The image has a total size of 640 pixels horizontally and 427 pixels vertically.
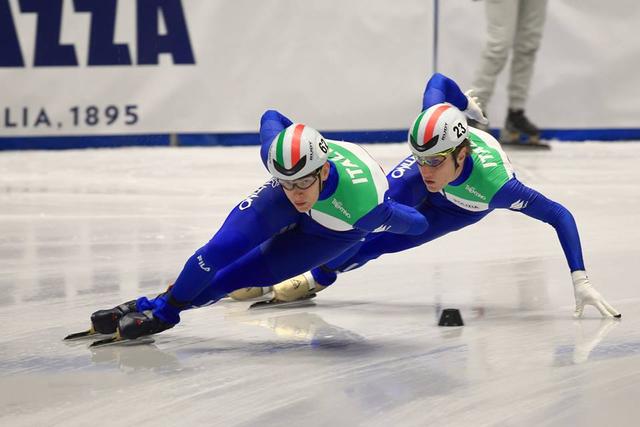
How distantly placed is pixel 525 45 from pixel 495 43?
0.32m

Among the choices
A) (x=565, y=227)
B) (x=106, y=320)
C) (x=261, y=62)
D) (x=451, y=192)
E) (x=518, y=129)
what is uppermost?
(x=261, y=62)

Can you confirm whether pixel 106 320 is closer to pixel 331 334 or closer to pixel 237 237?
pixel 237 237

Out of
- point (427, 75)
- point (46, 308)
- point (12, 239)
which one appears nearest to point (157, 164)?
point (427, 75)

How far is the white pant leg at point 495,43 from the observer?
10727mm

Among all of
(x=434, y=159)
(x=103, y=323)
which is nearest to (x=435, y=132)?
(x=434, y=159)

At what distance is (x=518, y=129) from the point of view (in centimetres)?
1106

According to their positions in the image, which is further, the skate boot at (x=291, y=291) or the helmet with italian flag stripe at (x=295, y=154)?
the skate boot at (x=291, y=291)

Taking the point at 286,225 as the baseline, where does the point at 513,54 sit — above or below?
above

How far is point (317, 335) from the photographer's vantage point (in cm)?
494

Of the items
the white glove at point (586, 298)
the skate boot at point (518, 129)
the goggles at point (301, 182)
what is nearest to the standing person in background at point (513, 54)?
the skate boot at point (518, 129)

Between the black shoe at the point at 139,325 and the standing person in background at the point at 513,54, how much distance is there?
6.35 metres

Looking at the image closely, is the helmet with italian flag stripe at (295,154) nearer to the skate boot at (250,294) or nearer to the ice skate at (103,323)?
the ice skate at (103,323)

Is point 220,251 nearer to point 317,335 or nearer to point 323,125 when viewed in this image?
point 317,335

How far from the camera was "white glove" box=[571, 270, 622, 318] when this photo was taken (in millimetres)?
5121
